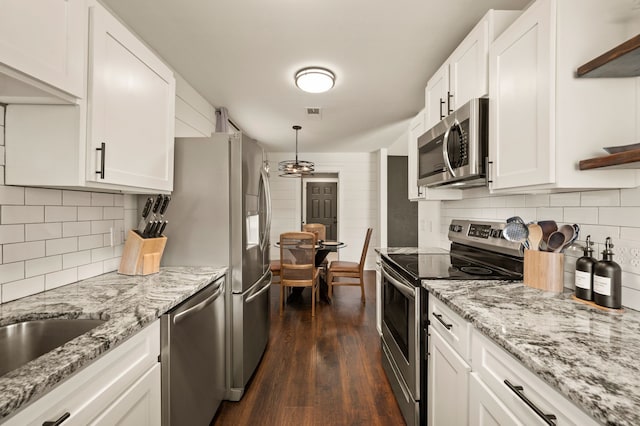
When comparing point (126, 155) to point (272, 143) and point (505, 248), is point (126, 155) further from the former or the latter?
point (272, 143)

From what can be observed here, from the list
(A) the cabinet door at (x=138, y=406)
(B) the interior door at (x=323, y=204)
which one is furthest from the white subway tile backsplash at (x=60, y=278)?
(B) the interior door at (x=323, y=204)

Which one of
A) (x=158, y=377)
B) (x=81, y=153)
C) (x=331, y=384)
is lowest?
(x=331, y=384)

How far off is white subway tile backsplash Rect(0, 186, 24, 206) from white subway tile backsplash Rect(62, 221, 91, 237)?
24 cm

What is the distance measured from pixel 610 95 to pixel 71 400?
6.52 feet

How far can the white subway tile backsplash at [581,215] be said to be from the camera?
1250 mm

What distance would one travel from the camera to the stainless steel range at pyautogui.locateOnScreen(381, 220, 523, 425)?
1.50m

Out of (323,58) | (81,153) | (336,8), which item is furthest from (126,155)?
(323,58)

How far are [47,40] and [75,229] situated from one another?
3.06ft

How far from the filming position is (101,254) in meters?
1.72

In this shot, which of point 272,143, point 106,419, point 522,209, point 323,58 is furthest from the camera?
point 272,143

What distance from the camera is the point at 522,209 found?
66.1 inches

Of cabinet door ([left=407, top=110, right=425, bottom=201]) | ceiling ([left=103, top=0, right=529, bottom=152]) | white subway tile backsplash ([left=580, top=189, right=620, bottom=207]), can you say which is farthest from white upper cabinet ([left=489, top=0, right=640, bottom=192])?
cabinet door ([left=407, top=110, right=425, bottom=201])

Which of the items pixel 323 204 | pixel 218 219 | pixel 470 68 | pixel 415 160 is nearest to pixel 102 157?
pixel 218 219

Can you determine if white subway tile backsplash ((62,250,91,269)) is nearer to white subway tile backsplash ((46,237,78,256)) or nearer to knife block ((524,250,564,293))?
white subway tile backsplash ((46,237,78,256))
